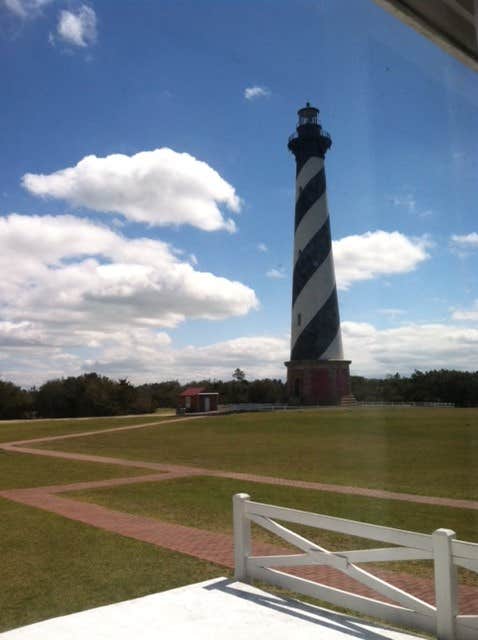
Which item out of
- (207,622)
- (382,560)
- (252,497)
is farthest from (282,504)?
(382,560)

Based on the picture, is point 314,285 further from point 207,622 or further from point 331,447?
point 207,622

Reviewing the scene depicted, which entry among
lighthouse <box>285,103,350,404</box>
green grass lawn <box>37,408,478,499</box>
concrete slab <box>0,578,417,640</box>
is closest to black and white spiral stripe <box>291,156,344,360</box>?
lighthouse <box>285,103,350,404</box>

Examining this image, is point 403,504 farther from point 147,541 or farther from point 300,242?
point 300,242

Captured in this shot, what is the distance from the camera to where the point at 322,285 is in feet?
147

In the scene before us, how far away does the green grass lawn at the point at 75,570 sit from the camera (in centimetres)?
583

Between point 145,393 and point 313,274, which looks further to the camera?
point 145,393

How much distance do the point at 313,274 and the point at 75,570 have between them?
39.2 metres

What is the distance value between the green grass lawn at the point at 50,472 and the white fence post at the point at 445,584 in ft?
36.7

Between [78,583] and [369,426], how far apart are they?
26.4 m

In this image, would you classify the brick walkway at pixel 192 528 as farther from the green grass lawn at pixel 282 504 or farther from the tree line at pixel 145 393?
the tree line at pixel 145 393

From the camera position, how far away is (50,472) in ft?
52.7

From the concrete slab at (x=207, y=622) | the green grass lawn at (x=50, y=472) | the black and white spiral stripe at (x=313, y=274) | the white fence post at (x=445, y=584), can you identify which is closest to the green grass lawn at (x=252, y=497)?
the green grass lawn at (x=50, y=472)

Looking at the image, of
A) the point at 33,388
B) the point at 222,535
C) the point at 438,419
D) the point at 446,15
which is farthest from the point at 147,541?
the point at 33,388

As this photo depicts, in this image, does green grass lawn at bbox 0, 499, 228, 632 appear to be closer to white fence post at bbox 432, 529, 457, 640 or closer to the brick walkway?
the brick walkway
